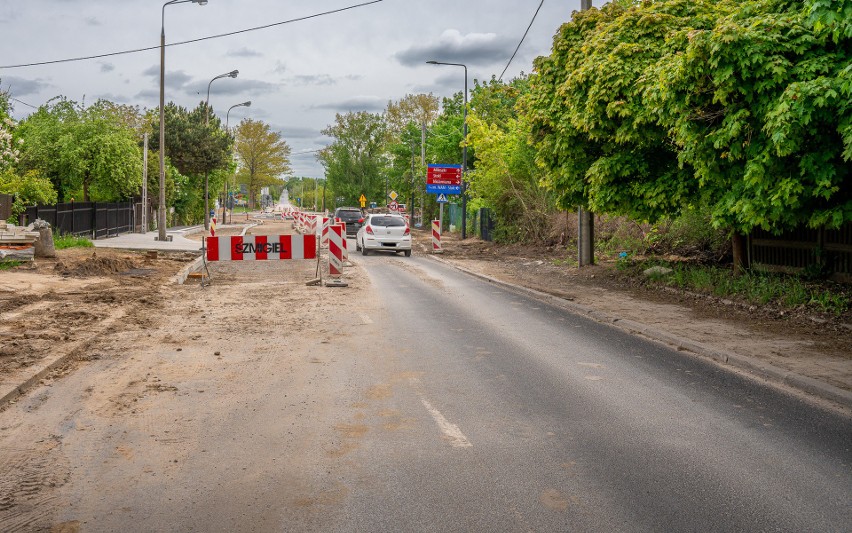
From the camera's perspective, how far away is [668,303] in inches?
555

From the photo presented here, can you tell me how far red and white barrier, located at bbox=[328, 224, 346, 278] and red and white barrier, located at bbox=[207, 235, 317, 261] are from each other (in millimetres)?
486

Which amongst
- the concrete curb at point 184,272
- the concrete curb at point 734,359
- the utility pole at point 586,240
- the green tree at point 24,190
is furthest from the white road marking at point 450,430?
the green tree at point 24,190

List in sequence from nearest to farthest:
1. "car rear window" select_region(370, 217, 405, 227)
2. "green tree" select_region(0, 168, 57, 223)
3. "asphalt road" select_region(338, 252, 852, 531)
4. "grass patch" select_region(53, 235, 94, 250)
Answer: "asphalt road" select_region(338, 252, 852, 531) → "grass patch" select_region(53, 235, 94, 250) → "green tree" select_region(0, 168, 57, 223) → "car rear window" select_region(370, 217, 405, 227)

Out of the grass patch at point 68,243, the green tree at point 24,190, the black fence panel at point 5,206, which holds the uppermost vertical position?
the green tree at point 24,190

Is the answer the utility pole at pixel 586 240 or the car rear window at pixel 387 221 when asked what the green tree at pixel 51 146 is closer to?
the car rear window at pixel 387 221

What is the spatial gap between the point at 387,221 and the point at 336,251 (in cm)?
1240

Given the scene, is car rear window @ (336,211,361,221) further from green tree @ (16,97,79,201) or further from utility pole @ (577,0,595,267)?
utility pole @ (577,0,595,267)

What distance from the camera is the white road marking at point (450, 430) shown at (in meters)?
5.51

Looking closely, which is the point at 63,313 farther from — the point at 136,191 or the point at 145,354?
the point at 136,191

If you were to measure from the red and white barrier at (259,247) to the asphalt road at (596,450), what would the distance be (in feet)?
25.8

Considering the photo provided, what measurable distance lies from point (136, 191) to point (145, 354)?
36.3 metres

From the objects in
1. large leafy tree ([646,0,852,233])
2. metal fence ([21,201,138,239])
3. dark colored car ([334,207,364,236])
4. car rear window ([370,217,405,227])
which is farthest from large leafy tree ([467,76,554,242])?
large leafy tree ([646,0,852,233])

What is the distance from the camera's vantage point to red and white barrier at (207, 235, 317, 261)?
1633 centimetres

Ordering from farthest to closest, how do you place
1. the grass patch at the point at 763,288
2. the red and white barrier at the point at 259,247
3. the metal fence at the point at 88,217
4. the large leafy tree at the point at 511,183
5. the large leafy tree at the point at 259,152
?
the large leafy tree at the point at 259,152 → the large leafy tree at the point at 511,183 → the metal fence at the point at 88,217 → the red and white barrier at the point at 259,247 → the grass patch at the point at 763,288
